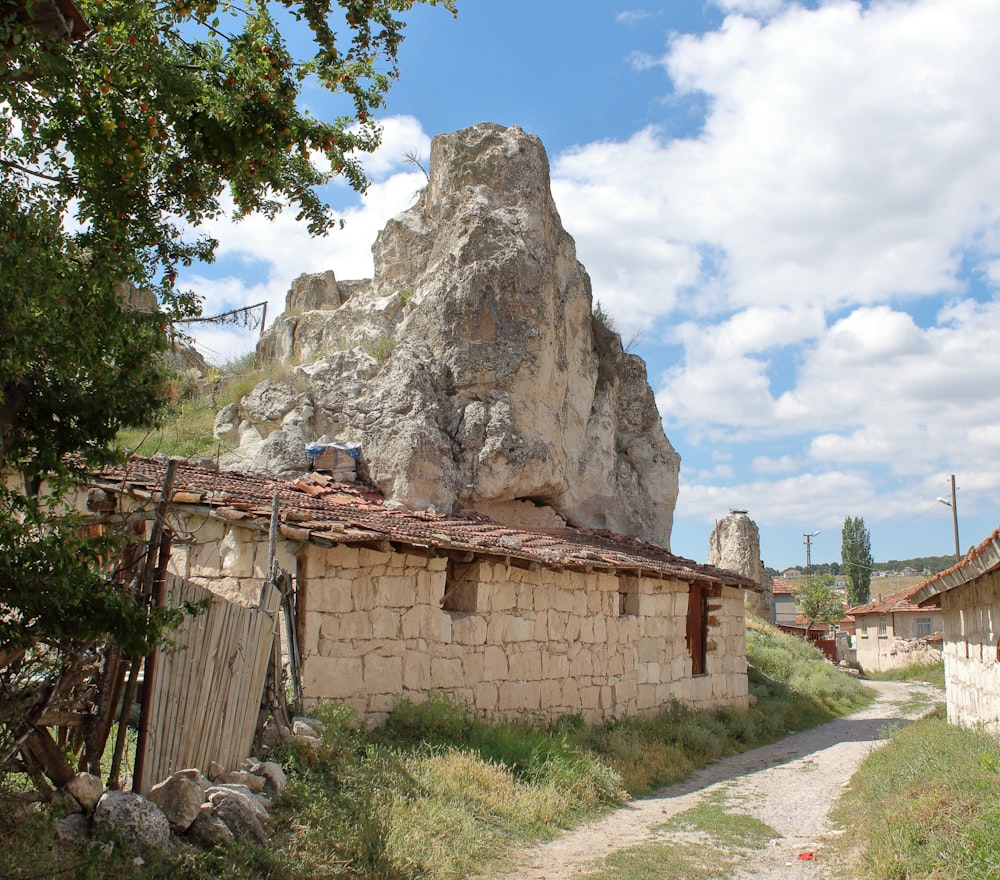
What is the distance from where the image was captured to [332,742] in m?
7.29

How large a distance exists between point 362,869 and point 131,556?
2.54 m

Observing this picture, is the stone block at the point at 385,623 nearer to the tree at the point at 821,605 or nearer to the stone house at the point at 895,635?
the stone house at the point at 895,635

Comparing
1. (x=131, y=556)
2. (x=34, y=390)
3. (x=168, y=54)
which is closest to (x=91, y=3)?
(x=168, y=54)

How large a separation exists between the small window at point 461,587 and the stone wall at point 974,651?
18.8ft

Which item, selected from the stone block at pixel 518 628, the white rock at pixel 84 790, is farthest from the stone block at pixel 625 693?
the white rock at pixel 84 790

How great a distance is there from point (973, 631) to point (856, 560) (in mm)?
53287

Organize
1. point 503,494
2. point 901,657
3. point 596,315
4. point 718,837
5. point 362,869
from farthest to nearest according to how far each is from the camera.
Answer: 1. point 901,657
2. point 596,315
3. point 503,494
4. point 718,837
5. point 362,869

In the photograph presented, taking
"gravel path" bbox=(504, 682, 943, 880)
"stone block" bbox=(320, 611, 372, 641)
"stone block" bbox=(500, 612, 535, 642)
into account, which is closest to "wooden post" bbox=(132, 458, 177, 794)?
"gravel path" bbox=(504, 682, 943, 880)

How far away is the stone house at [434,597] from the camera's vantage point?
29.0 feet

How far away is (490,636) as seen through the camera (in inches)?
419

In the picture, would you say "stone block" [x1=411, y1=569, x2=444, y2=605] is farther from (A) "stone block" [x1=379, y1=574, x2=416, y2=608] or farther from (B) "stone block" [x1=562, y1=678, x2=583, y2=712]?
(B) "stone block" [x1=562, y1=678, x2=583, y2=712]

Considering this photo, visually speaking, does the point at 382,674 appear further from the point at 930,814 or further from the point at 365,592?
the point at 930,814

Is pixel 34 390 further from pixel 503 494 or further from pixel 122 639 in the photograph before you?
pixel 503 494

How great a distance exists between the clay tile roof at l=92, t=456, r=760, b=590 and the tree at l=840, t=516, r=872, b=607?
47914 millimetres
